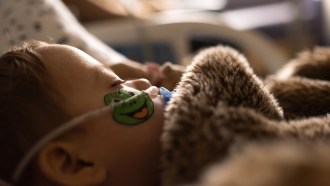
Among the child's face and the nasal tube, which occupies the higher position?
the nasal tube

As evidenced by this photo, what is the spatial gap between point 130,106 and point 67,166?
0.40ft

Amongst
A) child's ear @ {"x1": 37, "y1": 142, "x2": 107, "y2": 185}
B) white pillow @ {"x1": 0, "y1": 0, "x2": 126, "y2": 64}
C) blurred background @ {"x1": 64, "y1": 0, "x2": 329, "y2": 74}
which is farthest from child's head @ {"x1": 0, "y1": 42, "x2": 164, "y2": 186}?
blurred background @ {"x1": 64, "y1": 0, "x2": 329, "y2": 74}

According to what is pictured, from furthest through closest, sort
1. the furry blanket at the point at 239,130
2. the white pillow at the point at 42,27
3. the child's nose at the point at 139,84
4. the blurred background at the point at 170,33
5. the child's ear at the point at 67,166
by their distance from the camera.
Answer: the blurred background at the point at 170,33
the white pillow at the point at 42,27
the child's nose at the point at 139,84
the child's ear at the point at 67,166
the furry blanket at the point at 239,130

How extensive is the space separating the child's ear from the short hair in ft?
0.09

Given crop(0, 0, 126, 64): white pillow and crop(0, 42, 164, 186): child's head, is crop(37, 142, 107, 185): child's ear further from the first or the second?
crop(0, 0, 126, 64): white pillow

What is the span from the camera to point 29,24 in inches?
47.5

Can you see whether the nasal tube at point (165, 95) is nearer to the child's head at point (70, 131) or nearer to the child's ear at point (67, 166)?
the child's head at point (70, 131)

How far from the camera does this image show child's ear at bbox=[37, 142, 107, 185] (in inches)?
27.0

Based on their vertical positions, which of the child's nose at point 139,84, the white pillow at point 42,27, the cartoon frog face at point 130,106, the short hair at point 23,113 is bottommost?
the short hair at point 23,113

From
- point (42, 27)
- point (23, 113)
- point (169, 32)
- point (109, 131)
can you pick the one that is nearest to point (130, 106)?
point (109, 131)

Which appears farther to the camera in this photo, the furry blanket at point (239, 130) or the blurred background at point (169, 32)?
the blurred background at point (169, 32)

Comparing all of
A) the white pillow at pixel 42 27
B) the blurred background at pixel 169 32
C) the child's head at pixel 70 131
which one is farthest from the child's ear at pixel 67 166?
the blurred background at pixel 169 32

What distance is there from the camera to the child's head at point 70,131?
2.26 ft

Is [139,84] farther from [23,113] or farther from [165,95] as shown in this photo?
[23,113]
